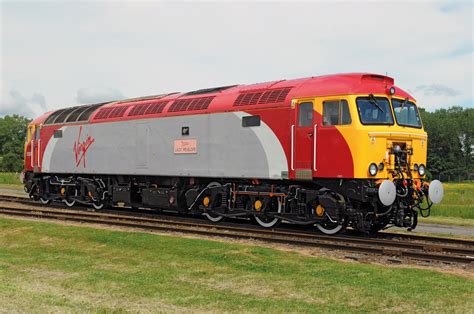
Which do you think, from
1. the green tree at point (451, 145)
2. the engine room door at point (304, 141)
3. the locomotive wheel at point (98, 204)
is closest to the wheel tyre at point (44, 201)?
the locomotive wheel at point (98, 204)

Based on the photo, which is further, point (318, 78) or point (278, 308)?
point (318, 78)

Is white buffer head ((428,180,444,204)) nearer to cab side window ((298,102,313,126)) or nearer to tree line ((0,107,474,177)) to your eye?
cab side window ((298,102,313,126))

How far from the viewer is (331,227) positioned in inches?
601

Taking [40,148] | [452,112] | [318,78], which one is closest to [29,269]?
[318,78]

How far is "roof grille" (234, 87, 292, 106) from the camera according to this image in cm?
1597

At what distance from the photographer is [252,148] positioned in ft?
54.3

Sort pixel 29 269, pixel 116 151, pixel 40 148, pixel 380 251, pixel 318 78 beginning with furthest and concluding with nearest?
pixel 40 148
pixel 116 151
pixel 318 78
pixel 380 251
pixel 29 269

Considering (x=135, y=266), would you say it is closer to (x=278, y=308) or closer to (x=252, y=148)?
(x=278, y=308)

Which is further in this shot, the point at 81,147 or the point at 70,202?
the point at 70,202

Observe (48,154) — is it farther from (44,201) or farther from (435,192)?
(435,192)

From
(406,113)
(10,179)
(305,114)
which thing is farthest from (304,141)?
(10,179)

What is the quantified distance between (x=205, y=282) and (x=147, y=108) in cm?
1203

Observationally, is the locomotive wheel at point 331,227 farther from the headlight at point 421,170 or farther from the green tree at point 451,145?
the green tree at point 451,145

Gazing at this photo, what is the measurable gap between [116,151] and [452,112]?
12261cm
